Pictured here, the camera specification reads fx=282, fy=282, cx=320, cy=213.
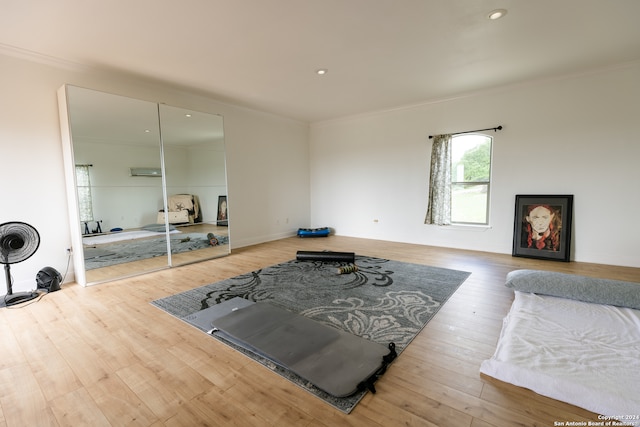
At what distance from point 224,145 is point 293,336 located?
366 centimetres

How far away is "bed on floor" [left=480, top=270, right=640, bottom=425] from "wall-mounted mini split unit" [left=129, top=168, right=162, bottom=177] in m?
4.28

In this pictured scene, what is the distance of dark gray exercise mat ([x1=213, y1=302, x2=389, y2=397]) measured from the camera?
66.6 inches

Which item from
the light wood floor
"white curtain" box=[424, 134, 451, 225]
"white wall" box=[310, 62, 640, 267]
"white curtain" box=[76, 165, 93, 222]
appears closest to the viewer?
the light wood floor

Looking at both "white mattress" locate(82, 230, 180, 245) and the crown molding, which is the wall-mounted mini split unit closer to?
"white mattress" locate(82, 230, 180, 245)

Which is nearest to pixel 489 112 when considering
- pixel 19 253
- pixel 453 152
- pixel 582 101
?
pixel 453 152

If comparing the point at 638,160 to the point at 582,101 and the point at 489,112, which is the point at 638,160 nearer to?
the point at 582,101

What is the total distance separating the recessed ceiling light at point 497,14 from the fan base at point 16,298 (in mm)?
5284

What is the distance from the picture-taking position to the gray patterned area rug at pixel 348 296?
224 cm

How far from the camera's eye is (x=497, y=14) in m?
2.47

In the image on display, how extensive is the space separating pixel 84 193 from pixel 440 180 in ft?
17.5

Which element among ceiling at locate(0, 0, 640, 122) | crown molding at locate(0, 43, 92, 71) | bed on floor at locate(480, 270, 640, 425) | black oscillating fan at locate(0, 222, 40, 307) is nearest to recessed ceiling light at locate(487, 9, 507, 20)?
ceiling at locate(0, 0, 640, 122)

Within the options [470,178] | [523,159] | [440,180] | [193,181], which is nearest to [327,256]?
[193,181]

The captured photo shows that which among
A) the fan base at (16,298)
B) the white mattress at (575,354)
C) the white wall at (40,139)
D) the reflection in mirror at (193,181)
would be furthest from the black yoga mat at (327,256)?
the fan base at (16,298)

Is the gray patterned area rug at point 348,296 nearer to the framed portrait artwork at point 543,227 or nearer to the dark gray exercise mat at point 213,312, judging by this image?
the dark gray exercise mat at point 213,312
